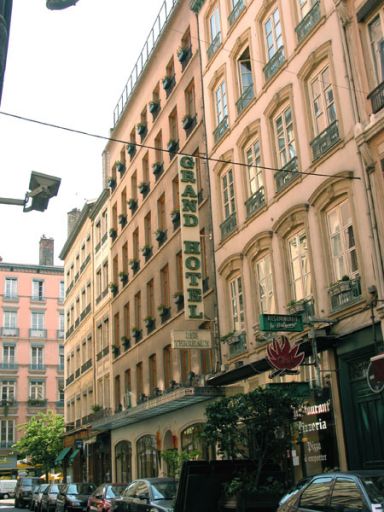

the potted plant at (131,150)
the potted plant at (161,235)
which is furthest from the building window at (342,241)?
the potted plant at (131,150)

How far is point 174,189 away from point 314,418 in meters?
14.6

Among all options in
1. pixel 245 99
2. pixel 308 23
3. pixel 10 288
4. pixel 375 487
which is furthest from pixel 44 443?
pixel 375 487

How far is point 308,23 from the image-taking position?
18.9 meters

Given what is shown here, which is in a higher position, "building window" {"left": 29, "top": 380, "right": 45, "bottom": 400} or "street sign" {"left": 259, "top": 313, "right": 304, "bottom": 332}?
"building window" {"left": 29, "top": 380, "right": 45, "bottom": 400}

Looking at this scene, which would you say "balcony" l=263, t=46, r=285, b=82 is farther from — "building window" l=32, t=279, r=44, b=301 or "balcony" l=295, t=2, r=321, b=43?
"building window" l=32, t=279, r=44, b=301

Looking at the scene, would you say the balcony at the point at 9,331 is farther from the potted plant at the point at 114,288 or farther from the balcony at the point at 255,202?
the balcony at the point at 255,202

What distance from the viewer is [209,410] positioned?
50.1ft

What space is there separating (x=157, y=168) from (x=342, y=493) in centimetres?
2424

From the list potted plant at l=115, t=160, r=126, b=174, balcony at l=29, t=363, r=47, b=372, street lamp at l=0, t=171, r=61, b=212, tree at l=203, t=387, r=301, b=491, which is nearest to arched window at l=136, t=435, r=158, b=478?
potted plant at l=115, t=160, r=126, b=174

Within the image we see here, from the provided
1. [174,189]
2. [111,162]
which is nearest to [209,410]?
[174,189]

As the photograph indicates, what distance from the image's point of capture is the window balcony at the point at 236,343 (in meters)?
21.5

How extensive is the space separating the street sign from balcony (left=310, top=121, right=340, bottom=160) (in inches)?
166

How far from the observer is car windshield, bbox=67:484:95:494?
28.1 m

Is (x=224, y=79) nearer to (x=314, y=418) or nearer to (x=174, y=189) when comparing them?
(x=174, y=189)
